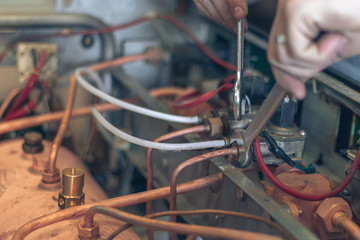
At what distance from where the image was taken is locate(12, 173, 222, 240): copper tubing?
2.27ft

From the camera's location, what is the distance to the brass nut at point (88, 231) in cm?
71

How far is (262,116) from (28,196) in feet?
1.44

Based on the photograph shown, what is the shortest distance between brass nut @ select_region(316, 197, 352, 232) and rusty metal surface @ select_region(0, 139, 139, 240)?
0.30 meters

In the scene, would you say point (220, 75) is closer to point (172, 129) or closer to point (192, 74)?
point (192, 74)

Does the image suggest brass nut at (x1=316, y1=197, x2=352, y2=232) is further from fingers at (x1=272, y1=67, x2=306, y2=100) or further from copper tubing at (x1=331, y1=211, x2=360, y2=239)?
fingers at (x1=272, y1=67, x2=306, y2=100)

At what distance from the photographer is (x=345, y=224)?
0.69 meters

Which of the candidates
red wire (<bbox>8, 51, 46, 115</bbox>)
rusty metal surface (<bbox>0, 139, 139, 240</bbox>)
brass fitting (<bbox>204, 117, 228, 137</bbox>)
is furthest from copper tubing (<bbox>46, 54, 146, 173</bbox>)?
brass fitting (<bbox>204, 117, 228, 137</bbox>)

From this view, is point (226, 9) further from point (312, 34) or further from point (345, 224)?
point (345, 224)

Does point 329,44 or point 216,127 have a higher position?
point 329,44

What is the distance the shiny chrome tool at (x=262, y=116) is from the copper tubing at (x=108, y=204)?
8 cm

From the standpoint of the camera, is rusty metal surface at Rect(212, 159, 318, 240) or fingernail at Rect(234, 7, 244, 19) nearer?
rusty metal surface at Rect(212, 159, 318, 240)

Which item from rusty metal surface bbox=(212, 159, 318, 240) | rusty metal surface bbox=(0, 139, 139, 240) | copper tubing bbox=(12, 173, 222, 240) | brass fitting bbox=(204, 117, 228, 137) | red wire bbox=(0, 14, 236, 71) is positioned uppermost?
red wire bbox=(0, 14, 236, 71)

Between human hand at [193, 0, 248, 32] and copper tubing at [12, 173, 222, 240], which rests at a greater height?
human hand at [193, 0, 248, 32]

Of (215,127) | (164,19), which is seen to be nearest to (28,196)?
(215,127)
